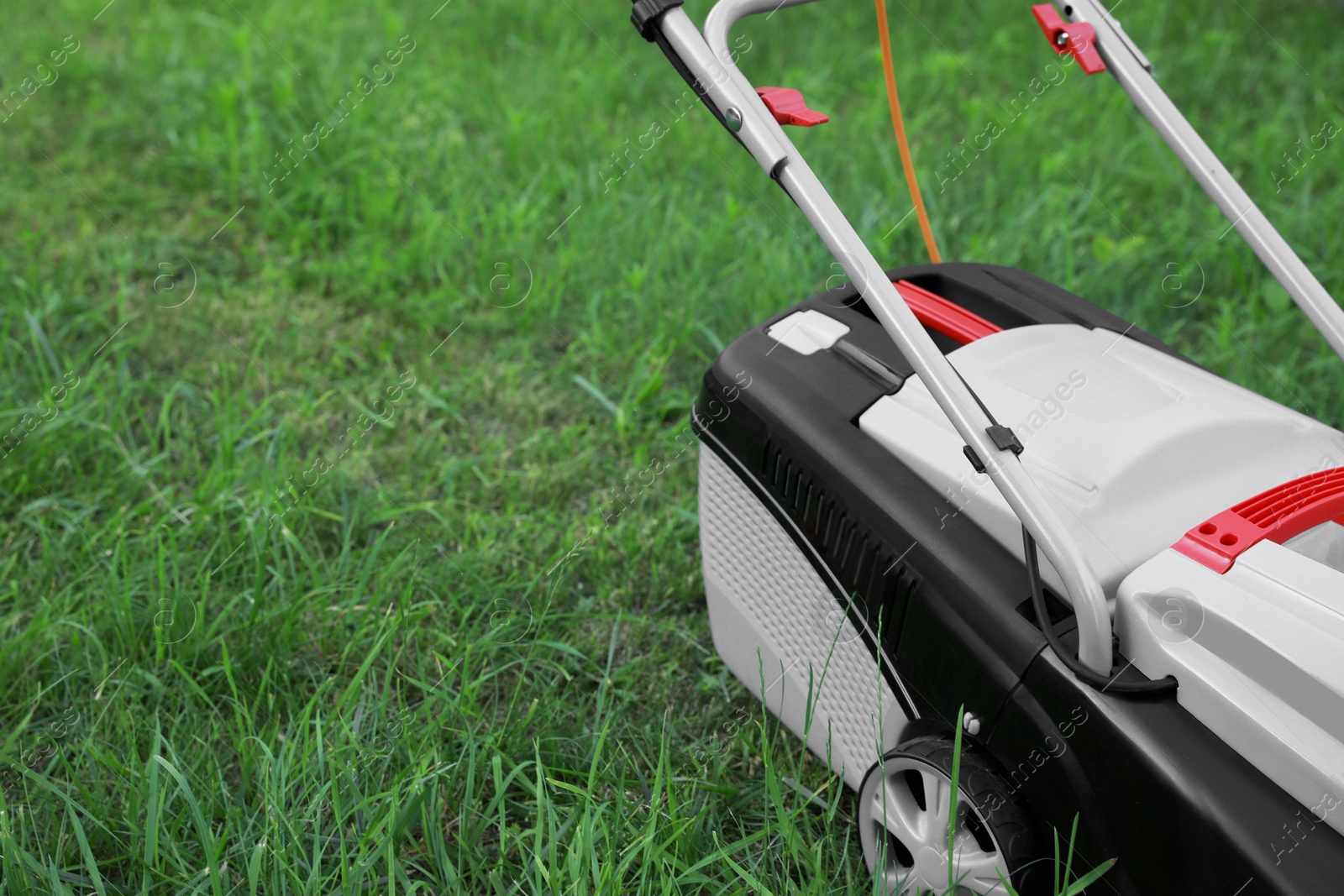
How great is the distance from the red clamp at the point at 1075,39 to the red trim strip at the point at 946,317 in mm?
380

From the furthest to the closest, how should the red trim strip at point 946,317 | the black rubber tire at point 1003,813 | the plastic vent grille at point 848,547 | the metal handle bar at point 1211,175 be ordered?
the red trim strip at point 946,317 < the metal handle bar at point 1211,175 < the plastic vent grille at point 848,547 < the black rubber tire at point 1003,813

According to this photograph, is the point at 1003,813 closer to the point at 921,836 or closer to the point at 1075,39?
the point at 921,836

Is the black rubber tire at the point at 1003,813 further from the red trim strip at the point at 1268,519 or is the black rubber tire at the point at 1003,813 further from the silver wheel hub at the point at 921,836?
the red trim strip at the point at 1268,519

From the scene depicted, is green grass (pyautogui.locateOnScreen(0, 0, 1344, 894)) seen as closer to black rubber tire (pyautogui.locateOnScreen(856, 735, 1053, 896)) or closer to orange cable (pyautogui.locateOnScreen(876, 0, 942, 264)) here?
black rubber tire (pyautogui.locateOnScreen(856, 735, 1053, 896))

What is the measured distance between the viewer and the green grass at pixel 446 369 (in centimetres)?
153

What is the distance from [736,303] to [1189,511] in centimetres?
145

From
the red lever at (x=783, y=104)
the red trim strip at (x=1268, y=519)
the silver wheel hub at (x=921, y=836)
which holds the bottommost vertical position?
the silver wheel hub at (x=921, y=836)

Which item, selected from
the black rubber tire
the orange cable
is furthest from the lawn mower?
the orange cable

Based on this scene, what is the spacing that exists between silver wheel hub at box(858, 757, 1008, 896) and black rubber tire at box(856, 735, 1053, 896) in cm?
1

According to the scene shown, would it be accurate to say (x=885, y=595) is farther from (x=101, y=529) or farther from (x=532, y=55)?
(x=532, y=55)

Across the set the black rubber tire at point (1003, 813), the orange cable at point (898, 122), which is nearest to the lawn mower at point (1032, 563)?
the black rubber tire at point (1003, 813)

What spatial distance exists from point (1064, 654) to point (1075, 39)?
0.93 metres

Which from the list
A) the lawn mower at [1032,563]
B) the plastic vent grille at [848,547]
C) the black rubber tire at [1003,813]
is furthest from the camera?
the plastic vent grille at [848,547]

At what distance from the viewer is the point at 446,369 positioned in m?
2.53
